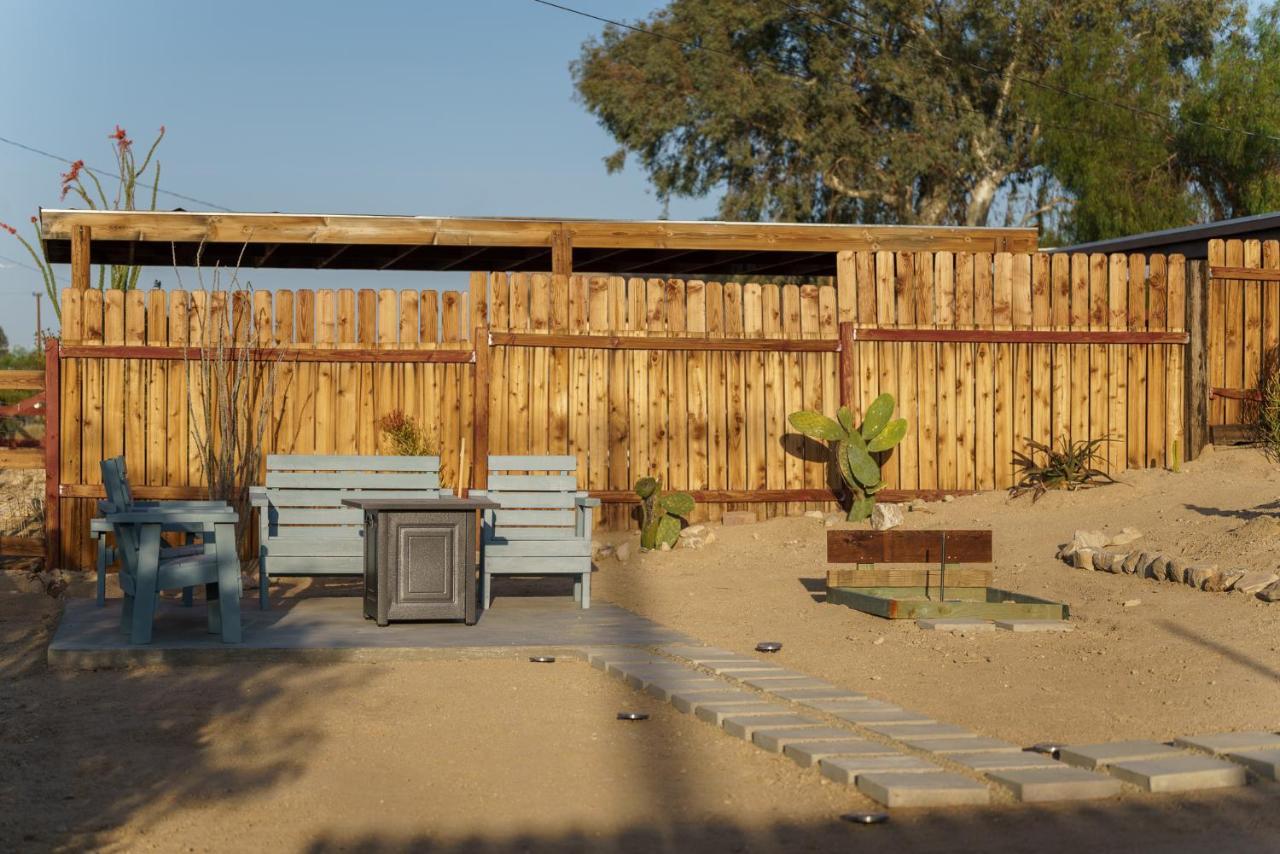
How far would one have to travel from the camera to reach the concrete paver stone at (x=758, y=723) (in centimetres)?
525

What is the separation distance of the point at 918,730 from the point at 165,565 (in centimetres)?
367

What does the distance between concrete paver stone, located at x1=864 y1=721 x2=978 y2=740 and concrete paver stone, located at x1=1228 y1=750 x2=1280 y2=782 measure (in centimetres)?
85

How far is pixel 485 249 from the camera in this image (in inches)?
522

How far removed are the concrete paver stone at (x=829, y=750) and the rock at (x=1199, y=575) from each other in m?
3.81

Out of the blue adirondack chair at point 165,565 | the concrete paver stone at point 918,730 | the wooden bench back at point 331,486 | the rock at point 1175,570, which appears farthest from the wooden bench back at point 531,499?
the concrete paver stone at point 918,730

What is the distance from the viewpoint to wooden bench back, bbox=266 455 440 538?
852 centimetres

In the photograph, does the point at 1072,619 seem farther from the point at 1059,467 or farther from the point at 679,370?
the point at 679,370

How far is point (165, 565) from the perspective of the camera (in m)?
7.05

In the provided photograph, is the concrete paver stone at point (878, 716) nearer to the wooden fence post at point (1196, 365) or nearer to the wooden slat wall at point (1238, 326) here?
the wooden fence post at point (1196, 365)

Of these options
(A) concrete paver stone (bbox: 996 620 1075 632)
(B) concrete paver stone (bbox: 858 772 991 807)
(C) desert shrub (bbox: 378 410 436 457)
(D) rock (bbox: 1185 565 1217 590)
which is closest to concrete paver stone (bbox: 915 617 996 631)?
(A) concrete paver stone (bbox: 996 620 1075 632)

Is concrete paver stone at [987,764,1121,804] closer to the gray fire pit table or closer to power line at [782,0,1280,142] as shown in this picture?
the gray fire pit table

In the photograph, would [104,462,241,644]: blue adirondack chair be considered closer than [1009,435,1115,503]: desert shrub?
Yes

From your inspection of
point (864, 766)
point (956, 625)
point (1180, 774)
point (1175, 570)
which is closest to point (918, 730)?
point (864, 766)

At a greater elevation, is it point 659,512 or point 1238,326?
point 1238,326
